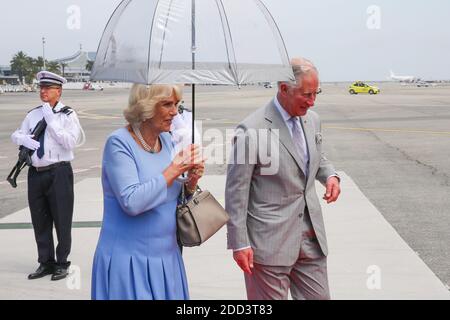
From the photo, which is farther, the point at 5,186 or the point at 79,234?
the point at 5,186

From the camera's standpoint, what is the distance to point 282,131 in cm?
326

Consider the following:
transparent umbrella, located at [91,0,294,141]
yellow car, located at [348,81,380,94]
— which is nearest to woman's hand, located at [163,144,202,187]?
transparent umbrella, located at [91,0,294,141]

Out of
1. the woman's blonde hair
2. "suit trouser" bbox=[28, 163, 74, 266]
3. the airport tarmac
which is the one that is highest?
the woman's blonde hair

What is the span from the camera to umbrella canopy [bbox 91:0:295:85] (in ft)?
9.46

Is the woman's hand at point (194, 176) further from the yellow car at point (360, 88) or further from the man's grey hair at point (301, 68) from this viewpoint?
the yellow car at point (360, 88)

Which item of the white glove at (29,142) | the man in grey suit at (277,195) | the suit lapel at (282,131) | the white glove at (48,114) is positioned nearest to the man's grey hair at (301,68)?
the man in grey suit at (277,195)

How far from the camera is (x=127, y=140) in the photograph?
275cm

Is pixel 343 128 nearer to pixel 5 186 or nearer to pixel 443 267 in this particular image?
pixel 5 186

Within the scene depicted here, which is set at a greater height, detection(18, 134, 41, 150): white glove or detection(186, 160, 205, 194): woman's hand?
detection(186, 160, 205, 194): woman's hand

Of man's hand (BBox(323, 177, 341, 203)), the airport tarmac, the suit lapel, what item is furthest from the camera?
the airport tarmac

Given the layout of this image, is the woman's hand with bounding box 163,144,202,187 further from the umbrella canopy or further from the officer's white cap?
the officer's white cap

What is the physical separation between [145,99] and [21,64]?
181983 mm
